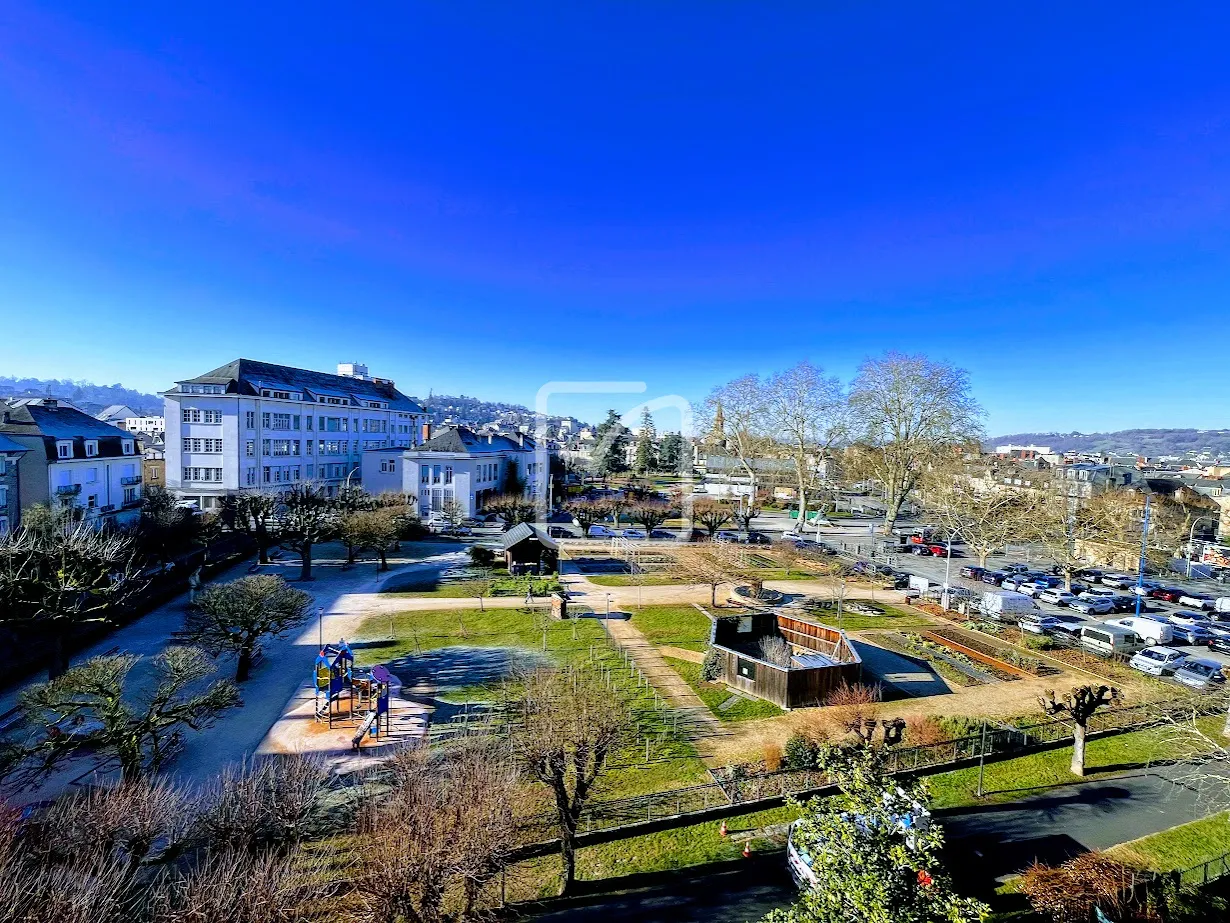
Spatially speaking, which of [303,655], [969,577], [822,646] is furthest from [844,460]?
[303,655]

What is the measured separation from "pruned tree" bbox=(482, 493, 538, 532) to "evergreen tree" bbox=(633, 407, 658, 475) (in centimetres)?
3638

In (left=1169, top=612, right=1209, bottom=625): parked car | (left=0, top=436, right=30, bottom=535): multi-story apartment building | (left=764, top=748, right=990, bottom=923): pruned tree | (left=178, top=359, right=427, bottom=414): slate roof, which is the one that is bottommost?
(left=1169, top=612, right=1209, bottom=625): parked car

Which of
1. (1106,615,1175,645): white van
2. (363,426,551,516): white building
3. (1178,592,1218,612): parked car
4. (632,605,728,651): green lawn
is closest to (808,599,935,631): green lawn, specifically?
(632,605,728,651): green lawn

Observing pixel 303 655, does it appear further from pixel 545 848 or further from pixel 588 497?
pixel 588 497

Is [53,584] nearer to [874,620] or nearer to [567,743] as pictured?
[567,743]

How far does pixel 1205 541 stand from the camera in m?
39.9

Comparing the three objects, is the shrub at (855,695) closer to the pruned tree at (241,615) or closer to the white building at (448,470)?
the pruned tree at (241,615)

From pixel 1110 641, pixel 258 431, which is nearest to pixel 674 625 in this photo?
pixel 1110 641

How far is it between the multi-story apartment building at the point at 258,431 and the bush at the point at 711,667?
37374 mm

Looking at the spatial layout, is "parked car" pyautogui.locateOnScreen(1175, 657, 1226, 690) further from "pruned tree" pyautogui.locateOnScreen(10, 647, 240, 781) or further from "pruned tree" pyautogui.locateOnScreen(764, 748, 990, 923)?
"pruned tree" pyautogui.locateOnScreen(10, 647, 240, 781)

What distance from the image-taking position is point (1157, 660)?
1936 cm

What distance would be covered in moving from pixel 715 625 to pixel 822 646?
430 centimetres

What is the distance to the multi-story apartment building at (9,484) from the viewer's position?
25.8 metres

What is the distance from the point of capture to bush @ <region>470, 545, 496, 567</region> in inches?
1228
